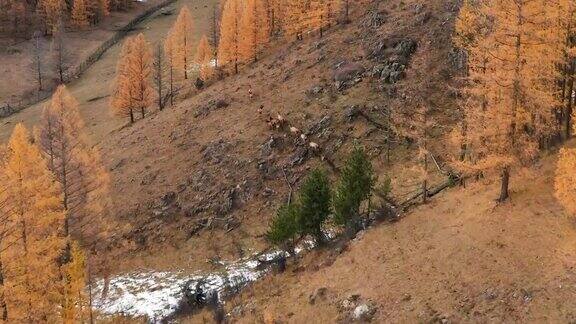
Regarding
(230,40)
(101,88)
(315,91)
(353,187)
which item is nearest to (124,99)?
(230,40)

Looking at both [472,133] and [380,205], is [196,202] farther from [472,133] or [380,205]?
[472,133]

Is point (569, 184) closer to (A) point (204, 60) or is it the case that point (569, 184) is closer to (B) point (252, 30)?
(B) point (252, 30)

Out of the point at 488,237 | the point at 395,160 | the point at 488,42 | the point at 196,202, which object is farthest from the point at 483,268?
the point at 196,202

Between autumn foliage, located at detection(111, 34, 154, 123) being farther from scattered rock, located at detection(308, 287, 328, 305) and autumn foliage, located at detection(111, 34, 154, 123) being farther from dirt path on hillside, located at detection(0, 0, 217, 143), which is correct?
scattered rock, located at detection(308, 287, 328, 305)

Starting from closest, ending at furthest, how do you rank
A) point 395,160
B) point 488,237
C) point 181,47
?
point 488,237, point 395,160, point 181,47

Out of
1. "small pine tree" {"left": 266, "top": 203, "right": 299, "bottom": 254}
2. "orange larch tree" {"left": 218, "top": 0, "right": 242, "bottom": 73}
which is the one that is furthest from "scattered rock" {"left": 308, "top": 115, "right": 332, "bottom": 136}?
"orange larch tree" {"left": 218, "top": 0, "right": 242, "bottom": 73}

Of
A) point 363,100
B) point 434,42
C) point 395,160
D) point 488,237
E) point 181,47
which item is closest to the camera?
point 488,237

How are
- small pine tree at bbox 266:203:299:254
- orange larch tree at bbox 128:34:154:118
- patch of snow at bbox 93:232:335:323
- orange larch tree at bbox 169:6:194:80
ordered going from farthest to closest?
1. orange larch tree at bbox 169:6:194:80
2. orange larch tree at bbox 128:34:154:118
3. patch of snow at bbox 93:232:335:323
4. small pine tree at bbox 266:203:299:254

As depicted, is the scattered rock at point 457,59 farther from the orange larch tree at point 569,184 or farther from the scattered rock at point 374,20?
the orange larch tree at point 569,184

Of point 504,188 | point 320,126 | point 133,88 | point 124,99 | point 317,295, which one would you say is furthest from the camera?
point 133,88
